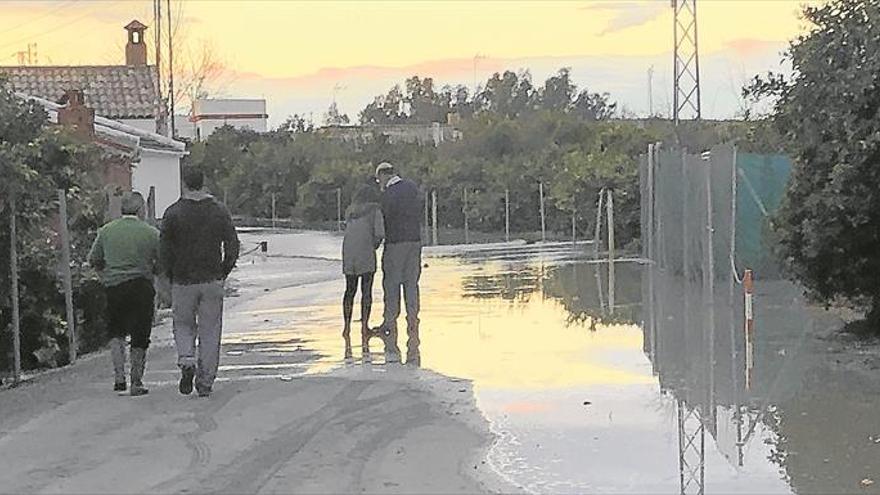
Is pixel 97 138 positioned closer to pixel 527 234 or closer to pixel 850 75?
pixel 850 75

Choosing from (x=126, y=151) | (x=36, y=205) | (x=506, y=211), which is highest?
(x=126, y=151)

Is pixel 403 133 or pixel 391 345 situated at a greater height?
pixel 403 133

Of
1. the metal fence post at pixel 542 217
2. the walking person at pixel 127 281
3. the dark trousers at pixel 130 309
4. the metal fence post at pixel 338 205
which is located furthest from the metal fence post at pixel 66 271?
the metal fence post at pixel 338 205

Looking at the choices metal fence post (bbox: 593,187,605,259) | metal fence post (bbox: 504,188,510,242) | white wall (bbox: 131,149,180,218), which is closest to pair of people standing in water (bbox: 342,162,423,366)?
metal fence post (bbox: 593,187,605,259)

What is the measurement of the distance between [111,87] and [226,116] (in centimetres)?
5430

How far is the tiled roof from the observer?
39.9 meters

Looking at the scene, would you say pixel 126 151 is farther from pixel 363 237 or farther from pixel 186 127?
pixel 186 127

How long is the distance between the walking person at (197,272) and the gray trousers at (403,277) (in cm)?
408

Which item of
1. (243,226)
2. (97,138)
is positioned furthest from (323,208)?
(97,138)

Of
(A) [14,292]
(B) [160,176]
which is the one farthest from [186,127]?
(A) [14,292]

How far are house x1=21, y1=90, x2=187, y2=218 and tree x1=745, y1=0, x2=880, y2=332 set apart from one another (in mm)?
8584

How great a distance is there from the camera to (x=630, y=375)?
13.1 metres

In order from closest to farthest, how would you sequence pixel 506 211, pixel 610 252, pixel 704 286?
pixel 704 286 < pixel 610 252 < pixel 506 211

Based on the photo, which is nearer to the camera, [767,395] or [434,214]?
[767,395]
